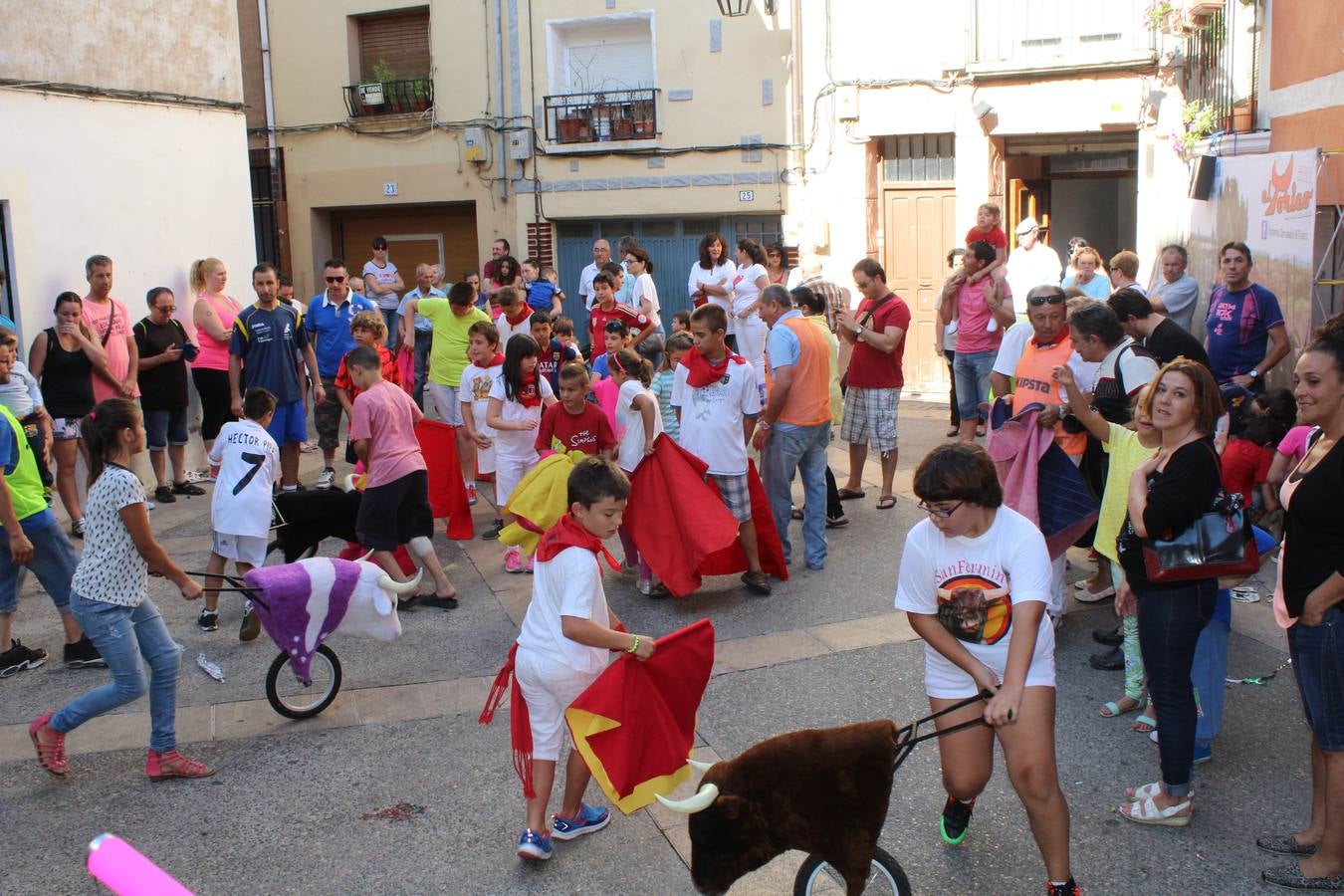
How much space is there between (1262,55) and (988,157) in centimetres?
439

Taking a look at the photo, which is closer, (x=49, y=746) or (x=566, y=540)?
(x=566, y=540)

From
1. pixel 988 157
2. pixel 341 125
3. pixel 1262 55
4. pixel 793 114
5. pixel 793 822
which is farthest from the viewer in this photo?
pixel 341 125

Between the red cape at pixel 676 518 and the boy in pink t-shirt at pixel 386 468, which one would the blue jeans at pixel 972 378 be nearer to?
the red cape at pixel 676 518

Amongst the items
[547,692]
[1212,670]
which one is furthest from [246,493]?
[1212,670]

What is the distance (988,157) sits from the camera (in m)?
14.4

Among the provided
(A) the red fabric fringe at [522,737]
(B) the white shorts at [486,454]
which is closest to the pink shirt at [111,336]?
(B) the white shorts at [486,454]

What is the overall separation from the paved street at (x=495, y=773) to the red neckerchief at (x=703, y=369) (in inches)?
51.6

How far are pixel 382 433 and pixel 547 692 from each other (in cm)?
Answer: 324

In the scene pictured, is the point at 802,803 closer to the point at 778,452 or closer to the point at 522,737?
the point at 522,737

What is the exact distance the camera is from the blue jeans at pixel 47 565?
248 inches

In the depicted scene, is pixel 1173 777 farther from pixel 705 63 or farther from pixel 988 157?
pixel 705 63

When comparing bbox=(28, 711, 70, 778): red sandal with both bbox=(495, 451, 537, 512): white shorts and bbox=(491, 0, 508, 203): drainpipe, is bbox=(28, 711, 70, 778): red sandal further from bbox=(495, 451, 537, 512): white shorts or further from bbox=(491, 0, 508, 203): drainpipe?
bbox=(491, 0, 508, 203): drainpipe

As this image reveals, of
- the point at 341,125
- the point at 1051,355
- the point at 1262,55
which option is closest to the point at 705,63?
the point at 341,125

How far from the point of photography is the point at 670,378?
8367 mm
